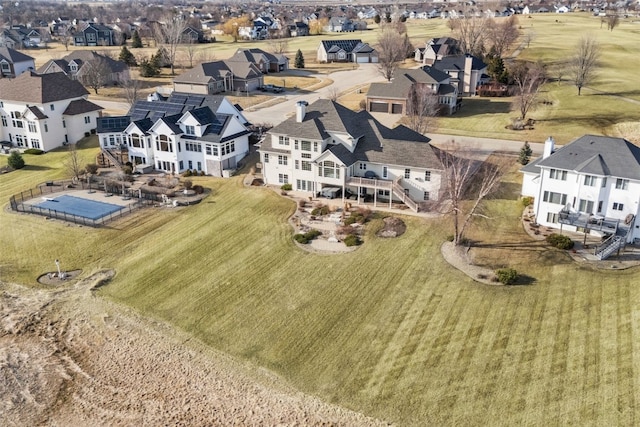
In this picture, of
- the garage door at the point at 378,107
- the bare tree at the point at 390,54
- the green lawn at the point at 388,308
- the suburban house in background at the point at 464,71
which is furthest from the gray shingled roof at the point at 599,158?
the bare tree at the point at 390,54

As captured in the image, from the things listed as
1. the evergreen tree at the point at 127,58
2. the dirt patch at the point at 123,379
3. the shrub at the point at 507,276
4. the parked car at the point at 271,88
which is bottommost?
the dirt patch at the point at 123,379

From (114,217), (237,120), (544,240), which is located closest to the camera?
(544,240)

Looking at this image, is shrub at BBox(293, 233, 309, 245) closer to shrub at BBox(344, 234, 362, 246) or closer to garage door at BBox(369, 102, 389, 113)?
shrub at BBox(344, 234, 362, 246)

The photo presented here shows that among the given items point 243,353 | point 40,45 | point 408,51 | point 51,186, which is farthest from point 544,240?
point 40,45

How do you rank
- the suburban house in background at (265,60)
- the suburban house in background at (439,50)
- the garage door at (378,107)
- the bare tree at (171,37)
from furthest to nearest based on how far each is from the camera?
the bare tree at (171,37), the suburban house in background at (265,60), the suburban house in background at (439,50), the garage door at (378,107)

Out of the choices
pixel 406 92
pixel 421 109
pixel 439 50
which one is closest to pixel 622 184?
pixel 421 109

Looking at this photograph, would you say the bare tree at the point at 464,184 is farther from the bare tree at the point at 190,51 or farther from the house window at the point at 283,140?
the bare tree at the point at 190,51

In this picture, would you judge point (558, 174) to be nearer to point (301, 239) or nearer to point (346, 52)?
point (301, 239)

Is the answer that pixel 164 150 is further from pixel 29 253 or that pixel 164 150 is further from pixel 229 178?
pixel 29 253
